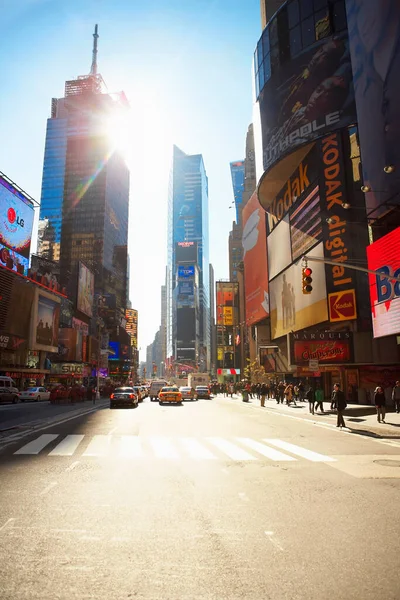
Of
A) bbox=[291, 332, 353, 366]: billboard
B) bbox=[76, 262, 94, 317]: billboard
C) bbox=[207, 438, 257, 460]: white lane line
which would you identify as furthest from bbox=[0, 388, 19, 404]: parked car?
bbox=[76, 262, 94, 317]: billboard

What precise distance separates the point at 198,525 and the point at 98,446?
8060mm

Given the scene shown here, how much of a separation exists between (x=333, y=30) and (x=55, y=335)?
217ft

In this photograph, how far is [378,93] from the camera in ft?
108

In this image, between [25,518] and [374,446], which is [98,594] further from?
[374,446]

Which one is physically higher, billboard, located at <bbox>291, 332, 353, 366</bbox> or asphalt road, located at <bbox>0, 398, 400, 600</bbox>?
billboard, located at <bbox>291, 332, 353, 366</bbox>

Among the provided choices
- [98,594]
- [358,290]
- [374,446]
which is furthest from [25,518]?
[358,290]

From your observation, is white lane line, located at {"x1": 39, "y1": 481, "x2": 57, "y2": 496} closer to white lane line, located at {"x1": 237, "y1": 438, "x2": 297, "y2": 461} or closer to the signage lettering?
white lane line, located at {"x1": 237, "y1": 438, "x2": 297, "y2": 461}

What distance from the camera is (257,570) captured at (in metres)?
4.46

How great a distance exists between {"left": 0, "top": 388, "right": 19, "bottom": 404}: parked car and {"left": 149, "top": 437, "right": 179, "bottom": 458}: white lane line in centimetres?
2911

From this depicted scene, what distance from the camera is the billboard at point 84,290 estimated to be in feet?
326

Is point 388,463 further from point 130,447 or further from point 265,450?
point 130,447

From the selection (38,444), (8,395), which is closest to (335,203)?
(38,444)

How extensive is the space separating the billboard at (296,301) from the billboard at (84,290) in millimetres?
52783

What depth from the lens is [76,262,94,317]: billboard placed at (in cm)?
9944
